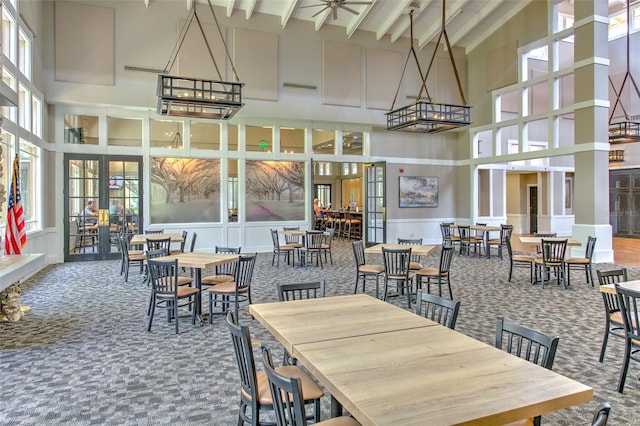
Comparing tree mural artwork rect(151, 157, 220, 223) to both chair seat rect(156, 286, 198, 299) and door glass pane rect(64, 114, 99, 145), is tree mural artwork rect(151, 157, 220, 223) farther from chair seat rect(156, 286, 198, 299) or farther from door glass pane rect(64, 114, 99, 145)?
chair seat rect(156, 286, 198, 299)

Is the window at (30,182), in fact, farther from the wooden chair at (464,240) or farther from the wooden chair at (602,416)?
the wooden chair at (464,240)

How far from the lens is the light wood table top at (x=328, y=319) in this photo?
231 cm

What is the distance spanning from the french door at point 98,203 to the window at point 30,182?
2.67ft

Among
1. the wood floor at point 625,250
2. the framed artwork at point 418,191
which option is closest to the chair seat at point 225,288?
the wood floor at point 625,250

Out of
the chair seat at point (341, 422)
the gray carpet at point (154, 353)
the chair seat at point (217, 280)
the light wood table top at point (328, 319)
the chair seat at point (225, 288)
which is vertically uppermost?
the light wood table top at point (328, 319)

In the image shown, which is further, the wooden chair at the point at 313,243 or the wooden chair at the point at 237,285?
the wooden chair at the point at 313,243

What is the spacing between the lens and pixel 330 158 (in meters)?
12.3

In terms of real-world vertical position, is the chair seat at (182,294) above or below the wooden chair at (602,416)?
below

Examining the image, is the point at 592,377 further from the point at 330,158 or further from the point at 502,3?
the point at 502,3

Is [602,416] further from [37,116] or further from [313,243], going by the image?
[37,116]

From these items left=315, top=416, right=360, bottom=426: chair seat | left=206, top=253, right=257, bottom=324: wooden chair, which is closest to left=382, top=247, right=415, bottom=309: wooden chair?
left=206, top=253, right=257, bottom=324: wooden chair

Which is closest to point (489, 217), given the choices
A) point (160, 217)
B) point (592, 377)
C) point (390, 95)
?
point (390, 95)

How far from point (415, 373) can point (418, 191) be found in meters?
12.3

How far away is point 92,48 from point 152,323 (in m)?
7.64
